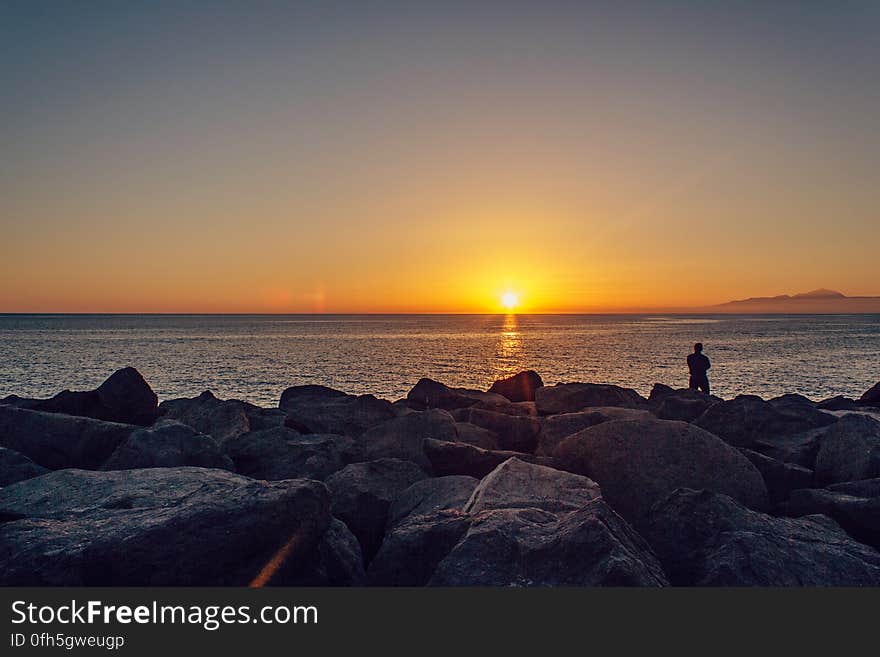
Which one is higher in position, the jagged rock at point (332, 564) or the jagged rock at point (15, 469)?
the jagged rock at point (15, 469)

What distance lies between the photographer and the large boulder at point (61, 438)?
9.30 meters

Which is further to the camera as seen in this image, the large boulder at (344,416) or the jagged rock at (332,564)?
the large boulder at (344,416)

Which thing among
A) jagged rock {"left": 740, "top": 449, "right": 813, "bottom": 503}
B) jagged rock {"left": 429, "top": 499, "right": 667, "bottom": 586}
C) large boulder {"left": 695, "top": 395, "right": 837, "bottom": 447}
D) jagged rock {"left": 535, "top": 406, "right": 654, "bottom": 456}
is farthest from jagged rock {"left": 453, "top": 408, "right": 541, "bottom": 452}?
jagged rock {"left": 429, "top": 499, "right": 667, "bottom": 586}

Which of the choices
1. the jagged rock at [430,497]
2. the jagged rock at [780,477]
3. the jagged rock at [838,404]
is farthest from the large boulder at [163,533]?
the jagged rock at [838,404]

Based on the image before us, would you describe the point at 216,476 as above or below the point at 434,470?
above

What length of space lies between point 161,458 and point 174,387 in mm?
32633

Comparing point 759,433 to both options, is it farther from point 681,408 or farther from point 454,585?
point 454,585

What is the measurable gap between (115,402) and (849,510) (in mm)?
13306

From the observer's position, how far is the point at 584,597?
4.13 m

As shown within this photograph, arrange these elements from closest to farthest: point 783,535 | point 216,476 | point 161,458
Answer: point 783,535 → point 216,476 → point 161,458

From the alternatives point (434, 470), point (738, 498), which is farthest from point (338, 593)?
point (738, 498)

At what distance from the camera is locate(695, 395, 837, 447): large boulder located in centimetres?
1068

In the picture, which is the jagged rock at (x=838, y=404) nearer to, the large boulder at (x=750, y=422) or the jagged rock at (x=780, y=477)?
the large boulder at (x=750, y=422)

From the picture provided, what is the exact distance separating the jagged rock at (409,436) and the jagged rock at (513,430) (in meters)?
1.54
